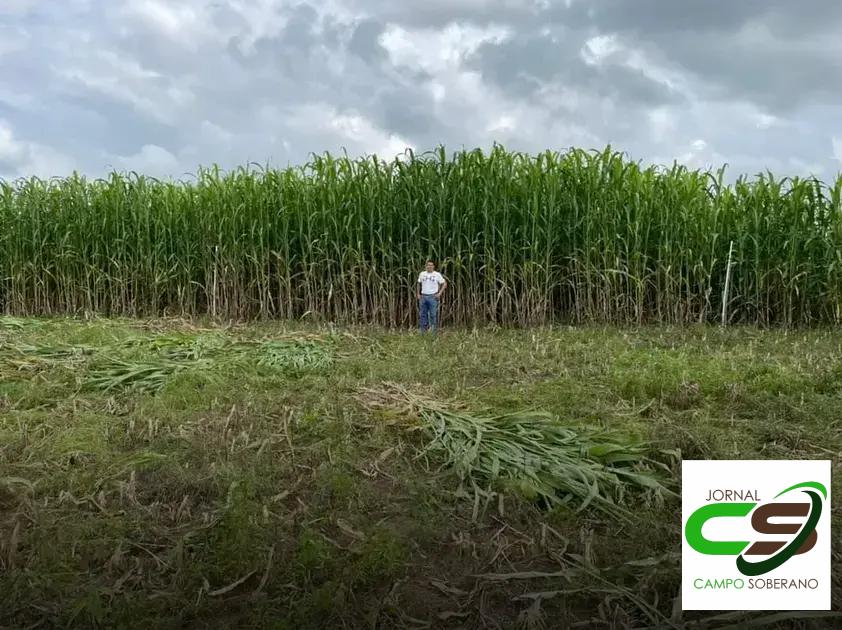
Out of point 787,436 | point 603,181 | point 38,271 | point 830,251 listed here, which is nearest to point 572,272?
point 603,181

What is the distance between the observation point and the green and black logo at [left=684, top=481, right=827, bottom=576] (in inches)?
94.8

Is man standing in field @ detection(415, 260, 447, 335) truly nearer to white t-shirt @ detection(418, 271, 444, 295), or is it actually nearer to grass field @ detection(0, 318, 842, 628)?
white t-shirt @ detection(418, 271, 444, 295)

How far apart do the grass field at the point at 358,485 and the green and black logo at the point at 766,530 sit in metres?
0.16

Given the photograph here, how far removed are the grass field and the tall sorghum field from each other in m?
3.61

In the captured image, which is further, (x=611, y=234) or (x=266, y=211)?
(x=266, y=211)

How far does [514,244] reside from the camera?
370 inches

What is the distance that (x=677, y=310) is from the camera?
927cm

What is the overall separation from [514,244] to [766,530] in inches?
282

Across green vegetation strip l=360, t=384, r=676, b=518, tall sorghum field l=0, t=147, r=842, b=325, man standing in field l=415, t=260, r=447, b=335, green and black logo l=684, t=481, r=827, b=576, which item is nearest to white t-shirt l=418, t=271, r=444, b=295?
man standing in field l=415, t=260, r=447, b=335

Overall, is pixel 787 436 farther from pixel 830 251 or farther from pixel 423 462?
pixel 830 251

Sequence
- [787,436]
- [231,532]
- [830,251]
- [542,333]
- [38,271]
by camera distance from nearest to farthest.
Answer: [231,532]
[787,436]
[542,333]
[830,251]
[38,271]

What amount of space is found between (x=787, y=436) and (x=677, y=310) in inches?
216

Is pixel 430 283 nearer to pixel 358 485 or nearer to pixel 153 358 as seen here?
pixel 153 358

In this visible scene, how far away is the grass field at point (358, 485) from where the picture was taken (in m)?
2.32
